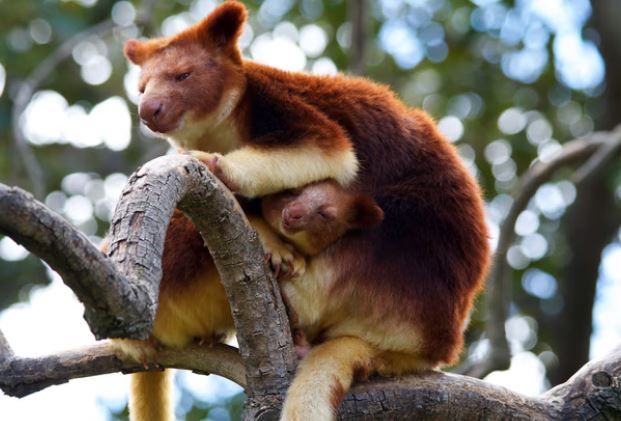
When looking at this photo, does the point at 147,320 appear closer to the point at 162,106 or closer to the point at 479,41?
the point at 162,106

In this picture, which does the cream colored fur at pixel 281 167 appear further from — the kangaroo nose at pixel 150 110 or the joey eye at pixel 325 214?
the kangaroo nose at pixel 150 110

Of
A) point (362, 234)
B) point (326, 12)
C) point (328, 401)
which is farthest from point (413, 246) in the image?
point (326, 12)

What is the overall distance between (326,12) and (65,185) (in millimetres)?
3001

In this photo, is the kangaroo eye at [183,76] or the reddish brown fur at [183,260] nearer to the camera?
the reddish brown fur at [183,260]

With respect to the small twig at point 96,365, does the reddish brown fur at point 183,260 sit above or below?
above

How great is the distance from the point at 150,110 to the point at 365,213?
36.3 inches

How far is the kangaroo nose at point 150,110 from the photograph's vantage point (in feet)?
12.1

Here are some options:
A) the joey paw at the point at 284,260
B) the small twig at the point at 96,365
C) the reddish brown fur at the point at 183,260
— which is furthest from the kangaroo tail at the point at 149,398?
the joey paw at the point at 284,260

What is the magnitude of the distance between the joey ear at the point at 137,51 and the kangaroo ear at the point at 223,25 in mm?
252

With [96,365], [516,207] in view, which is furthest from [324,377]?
[516,207]

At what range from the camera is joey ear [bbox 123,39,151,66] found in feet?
13.5

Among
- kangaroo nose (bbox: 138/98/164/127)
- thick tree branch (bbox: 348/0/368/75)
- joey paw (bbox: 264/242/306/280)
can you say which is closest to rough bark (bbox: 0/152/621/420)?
joey paw (bbox: 264/242/306/280)

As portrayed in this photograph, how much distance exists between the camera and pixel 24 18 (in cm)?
805

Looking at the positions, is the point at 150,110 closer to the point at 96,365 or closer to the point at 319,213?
the point at 319,213
